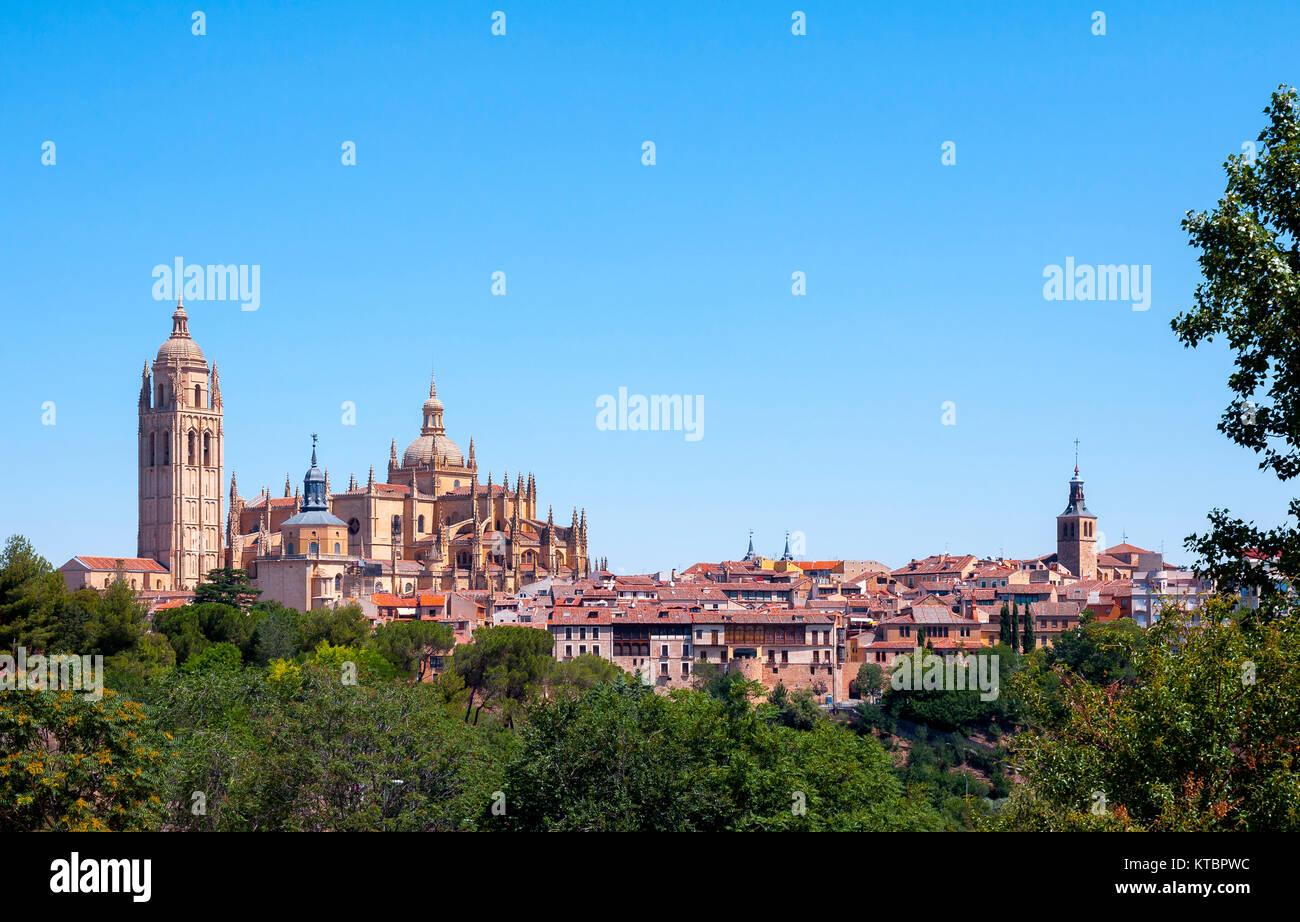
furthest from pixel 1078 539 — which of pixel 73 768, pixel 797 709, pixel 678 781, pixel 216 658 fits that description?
pixel 73 768

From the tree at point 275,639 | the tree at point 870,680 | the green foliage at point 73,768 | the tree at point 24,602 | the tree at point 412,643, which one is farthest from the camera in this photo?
the tree at point 870,680

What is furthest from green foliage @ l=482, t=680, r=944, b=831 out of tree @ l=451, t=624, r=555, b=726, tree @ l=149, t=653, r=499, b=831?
tree @ l=451, t=624, r=555, b=726

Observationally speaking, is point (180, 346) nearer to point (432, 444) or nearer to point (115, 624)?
point (432, 444)

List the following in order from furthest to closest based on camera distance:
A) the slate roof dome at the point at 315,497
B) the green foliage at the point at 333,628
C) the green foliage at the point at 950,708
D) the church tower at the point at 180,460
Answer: the church tower at the point at 180,460
the slate roof dome at the point at 315,497
the green foliage at the point at 333,628
the green foliage at the point at 950,708

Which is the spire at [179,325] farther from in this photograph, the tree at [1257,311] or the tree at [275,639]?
the tree at [1257,311]

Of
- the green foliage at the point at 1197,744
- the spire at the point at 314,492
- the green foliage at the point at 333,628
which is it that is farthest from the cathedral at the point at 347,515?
the green foliage at the point at 1197,744
